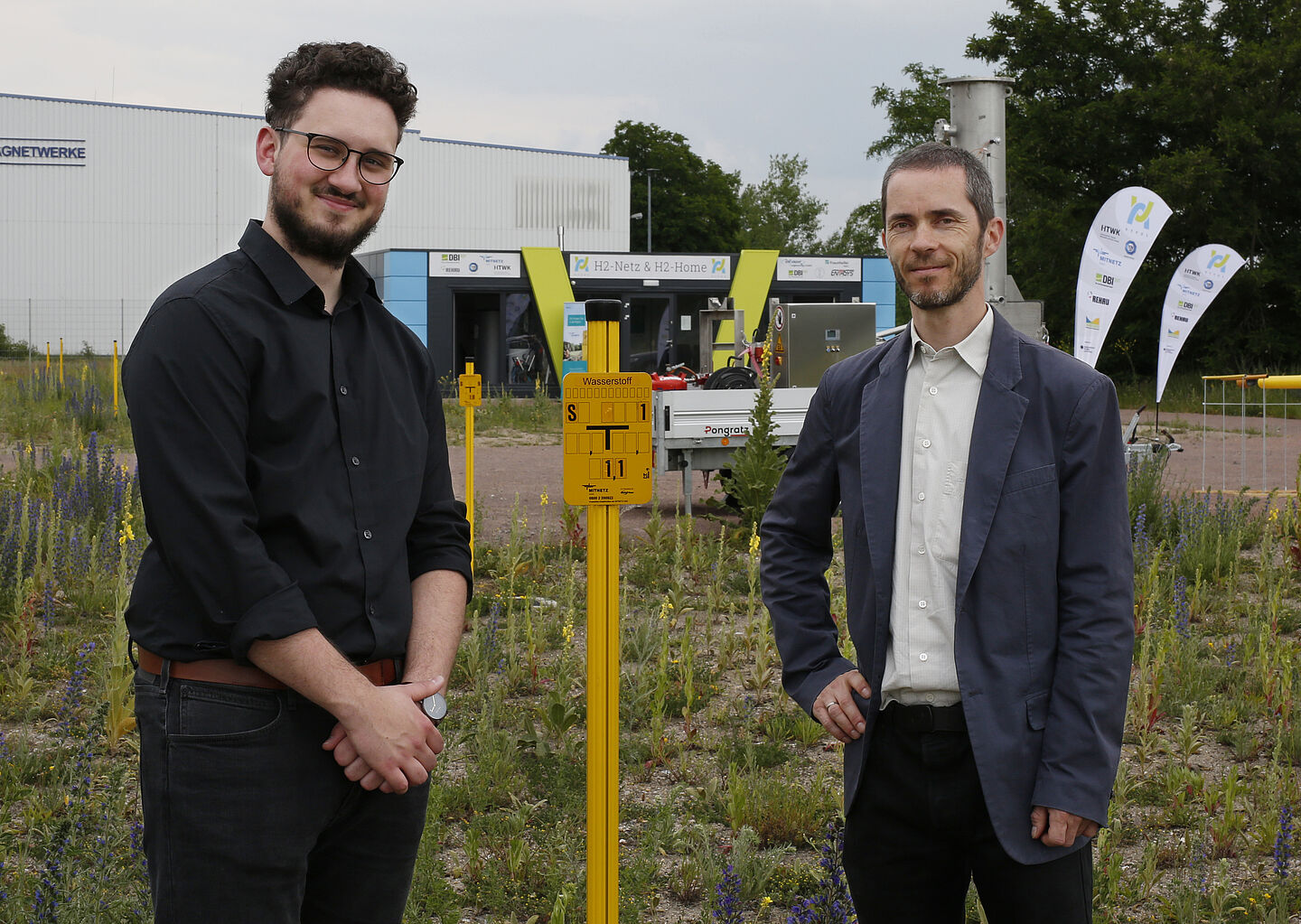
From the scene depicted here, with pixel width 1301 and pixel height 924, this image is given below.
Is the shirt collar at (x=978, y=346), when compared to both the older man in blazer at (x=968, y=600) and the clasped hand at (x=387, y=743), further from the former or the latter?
the clasped hand at (x=387, y=743)

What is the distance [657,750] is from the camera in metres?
4.81

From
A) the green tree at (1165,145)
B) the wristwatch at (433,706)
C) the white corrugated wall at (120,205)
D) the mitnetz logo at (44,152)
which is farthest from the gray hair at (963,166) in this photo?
the mitnetz logo at (44,152)

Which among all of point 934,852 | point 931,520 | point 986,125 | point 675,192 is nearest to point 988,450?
point 931,520

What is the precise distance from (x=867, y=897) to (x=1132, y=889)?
172cm

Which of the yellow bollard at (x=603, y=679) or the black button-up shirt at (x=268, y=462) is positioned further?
the yellow bollard at (x=603, y=679)

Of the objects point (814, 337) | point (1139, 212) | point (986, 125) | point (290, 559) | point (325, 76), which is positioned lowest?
point (290, 559)

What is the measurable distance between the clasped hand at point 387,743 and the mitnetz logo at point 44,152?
42783 mm

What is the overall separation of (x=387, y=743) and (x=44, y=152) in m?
43.3

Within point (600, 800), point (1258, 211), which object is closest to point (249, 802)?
point (600, 800)

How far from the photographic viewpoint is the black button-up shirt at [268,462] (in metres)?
1.82

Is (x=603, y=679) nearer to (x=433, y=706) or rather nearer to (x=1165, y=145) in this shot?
(x=433, y=706)

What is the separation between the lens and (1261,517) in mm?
9234

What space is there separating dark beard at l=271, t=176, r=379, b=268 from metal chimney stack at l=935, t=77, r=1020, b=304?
699cm

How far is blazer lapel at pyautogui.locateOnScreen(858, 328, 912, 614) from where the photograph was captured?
2.29 metres
